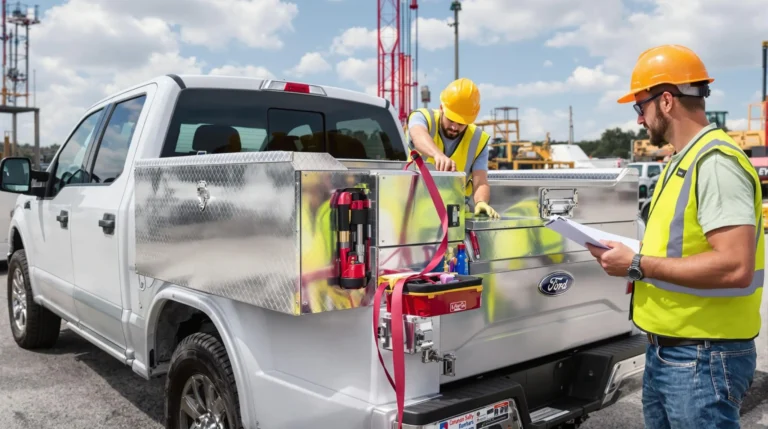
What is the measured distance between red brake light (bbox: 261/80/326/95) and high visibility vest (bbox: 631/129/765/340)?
2.31 metres

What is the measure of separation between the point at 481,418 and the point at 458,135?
2.23m

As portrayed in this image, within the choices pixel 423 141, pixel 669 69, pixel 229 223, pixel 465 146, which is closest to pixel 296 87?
pixel 423 141

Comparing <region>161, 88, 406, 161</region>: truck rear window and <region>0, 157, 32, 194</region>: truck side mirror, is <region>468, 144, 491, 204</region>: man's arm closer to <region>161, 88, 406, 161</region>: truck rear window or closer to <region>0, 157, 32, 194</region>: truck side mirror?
<region>161, 88, 406, 161</region>: truck rear window

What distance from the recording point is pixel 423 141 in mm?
3957

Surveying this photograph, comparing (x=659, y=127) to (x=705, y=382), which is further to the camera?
(x=659, y=127)

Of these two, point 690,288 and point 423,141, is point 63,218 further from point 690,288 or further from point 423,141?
point 690,288

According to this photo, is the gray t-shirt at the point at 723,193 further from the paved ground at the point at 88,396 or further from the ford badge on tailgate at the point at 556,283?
the paved ground at the point at 88,396

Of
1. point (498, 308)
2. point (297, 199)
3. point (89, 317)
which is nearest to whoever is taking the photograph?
point (297, 199)

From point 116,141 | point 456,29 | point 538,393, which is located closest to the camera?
point 538,393

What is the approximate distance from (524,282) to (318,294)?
96 cm

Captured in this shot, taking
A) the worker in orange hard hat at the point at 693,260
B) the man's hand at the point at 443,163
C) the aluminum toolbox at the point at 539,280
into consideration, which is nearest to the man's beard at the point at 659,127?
the worker in orange hard hat at the point at 693,260

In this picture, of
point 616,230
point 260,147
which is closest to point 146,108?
point 260,147

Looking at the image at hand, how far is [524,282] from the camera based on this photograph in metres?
2.79

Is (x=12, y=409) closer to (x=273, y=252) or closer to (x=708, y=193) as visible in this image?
(x=273, y=252)
